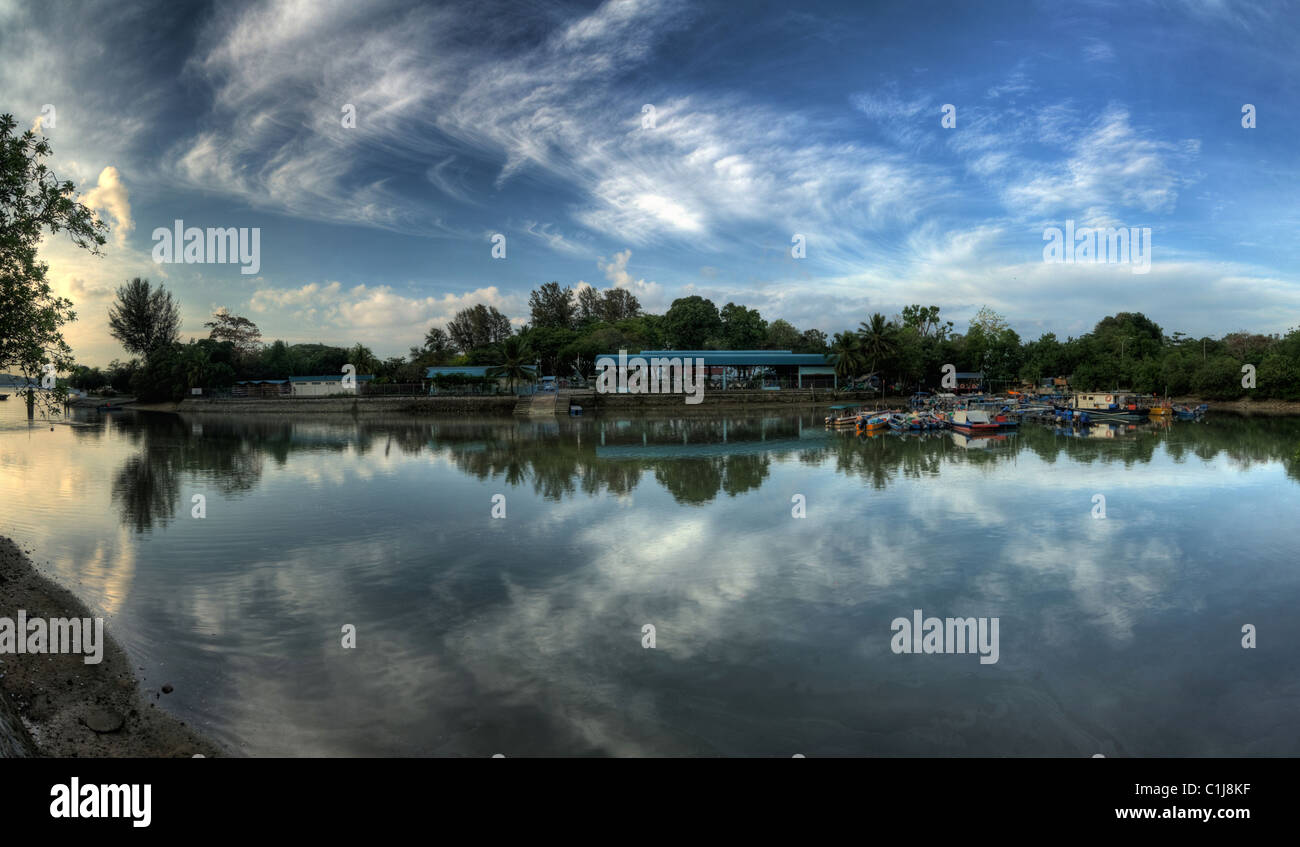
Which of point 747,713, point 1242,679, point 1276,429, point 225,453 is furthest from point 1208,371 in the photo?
point 225,453

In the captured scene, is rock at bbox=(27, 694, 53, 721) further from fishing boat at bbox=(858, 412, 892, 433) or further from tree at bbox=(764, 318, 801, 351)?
tree at bbox=(764, 318, 801, 351)

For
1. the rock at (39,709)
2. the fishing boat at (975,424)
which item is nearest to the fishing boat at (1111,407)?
the fishing boat at (975,424)

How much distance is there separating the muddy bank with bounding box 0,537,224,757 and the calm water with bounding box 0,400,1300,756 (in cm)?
27

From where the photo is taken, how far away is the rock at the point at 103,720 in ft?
19.3

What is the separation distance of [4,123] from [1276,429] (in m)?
48.0

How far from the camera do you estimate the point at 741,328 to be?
248ft

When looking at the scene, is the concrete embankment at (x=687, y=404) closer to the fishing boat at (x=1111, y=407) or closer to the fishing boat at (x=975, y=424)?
the fishing boat at (x=1111, y=407)

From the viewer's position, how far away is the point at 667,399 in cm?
5316

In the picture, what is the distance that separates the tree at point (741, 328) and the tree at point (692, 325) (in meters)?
2.31

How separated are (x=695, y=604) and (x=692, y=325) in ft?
208

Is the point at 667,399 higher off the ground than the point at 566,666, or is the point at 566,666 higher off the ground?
the point at 667,399

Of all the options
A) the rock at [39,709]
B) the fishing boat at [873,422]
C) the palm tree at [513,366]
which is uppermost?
the palm tree at [513,366]

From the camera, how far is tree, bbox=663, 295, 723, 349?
233 feet
